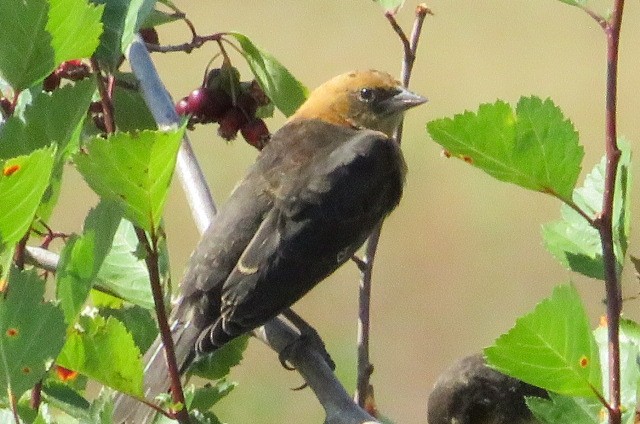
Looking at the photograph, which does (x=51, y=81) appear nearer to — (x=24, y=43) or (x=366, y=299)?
(x=366, y=299)

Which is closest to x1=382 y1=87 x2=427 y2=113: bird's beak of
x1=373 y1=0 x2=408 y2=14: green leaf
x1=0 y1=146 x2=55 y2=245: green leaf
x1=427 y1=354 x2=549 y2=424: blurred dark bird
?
x1=373 y1=0 x2=408 y2=14: green leaf

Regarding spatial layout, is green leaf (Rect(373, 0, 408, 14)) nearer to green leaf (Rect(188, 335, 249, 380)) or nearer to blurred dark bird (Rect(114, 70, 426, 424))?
green leaf (Rect(188, 335, 249, 380))

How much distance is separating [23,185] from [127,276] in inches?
20.2

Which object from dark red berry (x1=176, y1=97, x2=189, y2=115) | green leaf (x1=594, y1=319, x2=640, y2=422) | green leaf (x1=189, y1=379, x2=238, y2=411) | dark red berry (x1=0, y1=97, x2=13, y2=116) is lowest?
green leaf (x1=189, y1=379, x2=238, y2=411)

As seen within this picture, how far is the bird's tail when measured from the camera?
2.06 metres

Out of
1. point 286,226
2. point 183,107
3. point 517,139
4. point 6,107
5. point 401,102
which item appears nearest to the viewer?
point 517,139

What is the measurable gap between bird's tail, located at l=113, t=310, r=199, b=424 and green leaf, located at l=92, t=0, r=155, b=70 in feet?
1.53

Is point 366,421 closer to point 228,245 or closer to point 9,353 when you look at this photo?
point 9,353

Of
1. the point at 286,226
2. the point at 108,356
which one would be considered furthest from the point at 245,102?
the point at 108,356

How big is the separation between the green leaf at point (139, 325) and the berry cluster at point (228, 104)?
1061mm

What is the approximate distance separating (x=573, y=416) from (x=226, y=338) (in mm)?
1516

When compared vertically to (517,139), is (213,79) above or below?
below

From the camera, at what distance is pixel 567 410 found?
4.55 feet

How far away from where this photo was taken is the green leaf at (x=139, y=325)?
1886 mm
